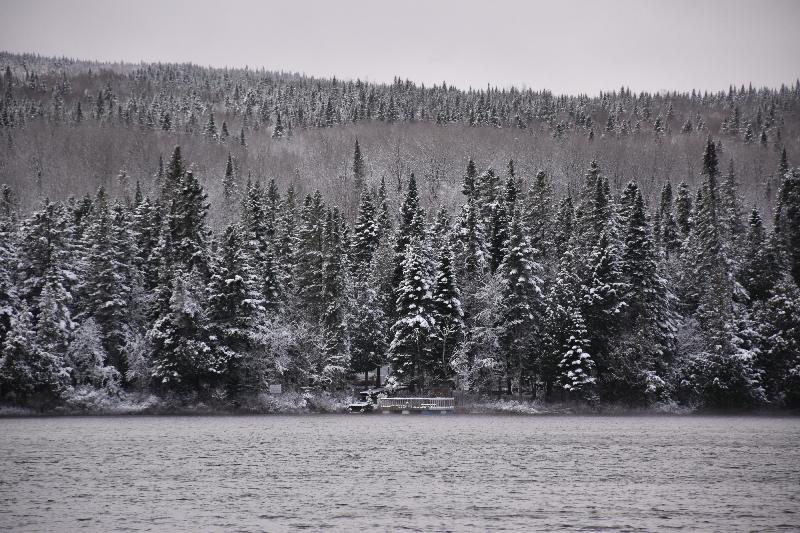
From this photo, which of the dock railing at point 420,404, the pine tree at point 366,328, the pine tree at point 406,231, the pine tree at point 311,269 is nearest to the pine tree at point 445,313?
the dock railing at point 420,404

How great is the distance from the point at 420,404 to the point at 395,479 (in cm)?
4388

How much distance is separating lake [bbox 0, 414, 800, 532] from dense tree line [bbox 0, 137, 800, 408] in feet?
56.9

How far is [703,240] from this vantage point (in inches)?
3270

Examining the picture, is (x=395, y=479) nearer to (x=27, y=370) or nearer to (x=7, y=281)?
(x=27, y=370)

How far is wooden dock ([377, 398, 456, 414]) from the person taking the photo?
7240cm

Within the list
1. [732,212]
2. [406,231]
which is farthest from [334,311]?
[732,212]

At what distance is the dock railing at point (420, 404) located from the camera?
72.5 m

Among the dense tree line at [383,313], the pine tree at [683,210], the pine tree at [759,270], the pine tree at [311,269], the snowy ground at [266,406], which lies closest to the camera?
the snowy ground at [266,406]

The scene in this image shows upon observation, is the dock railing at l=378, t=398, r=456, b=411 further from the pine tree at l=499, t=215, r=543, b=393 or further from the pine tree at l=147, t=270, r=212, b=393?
the pine tree at l=147, t=270, r=212, b=393

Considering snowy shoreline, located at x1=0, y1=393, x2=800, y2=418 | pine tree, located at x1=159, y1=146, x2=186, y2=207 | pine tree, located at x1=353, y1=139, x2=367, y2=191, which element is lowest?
snowy shoreline, located at x1=0, y1=393, x2=800, y2=418

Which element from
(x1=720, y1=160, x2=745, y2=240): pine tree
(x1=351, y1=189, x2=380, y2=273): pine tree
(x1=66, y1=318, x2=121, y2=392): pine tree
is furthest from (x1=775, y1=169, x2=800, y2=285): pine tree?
(x1=66, y1=318, x2=121, y2=392): pine tree

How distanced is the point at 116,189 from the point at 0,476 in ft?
554

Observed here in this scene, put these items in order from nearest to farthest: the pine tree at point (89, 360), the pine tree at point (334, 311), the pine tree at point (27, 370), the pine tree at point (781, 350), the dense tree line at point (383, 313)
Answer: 1. the pine tree at point (27, 370)
2. the pine tree at point (89, 360)
3. the dense tree line at point (383, 313)
4. the pine tree at point (781, 350)
5. the pine tree at point (334, 311)

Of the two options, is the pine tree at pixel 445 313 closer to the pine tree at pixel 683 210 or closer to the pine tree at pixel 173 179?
the pine tree at pixel 173 179
